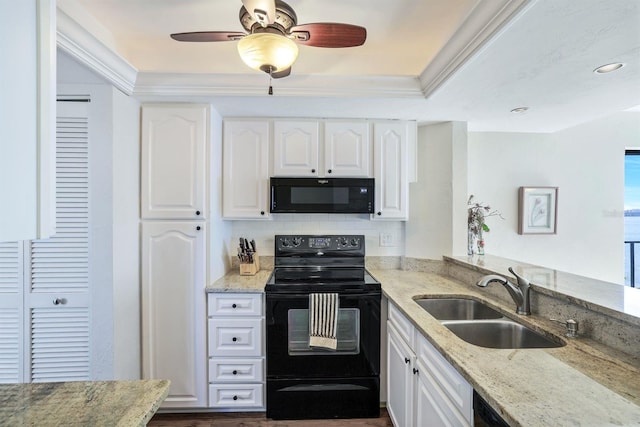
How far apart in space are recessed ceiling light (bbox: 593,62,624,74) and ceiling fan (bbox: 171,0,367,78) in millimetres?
1250

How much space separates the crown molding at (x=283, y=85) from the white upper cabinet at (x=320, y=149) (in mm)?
467

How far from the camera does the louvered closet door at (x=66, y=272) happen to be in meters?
1.76

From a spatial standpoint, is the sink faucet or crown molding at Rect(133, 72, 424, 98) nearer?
the sink faucet

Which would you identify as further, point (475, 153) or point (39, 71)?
point (475, 153)

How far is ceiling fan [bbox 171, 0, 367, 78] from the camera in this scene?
44.9 inches

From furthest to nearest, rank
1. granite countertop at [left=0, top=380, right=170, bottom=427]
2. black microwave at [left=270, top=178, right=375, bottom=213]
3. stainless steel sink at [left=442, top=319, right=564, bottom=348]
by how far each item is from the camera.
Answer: black microwave at [left=270, top=178, right=375, bottom=213] → stainless steel sink at [left=442, top=319, right=564, bottom=348] → granite countertop at [left=0, top=380, right=170, bottom=427]

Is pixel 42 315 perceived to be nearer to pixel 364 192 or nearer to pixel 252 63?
pixel 252 63

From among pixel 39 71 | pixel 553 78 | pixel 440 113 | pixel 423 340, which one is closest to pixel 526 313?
pixel 423 340

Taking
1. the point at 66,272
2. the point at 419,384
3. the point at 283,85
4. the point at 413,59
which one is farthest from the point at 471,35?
the point at 66,272

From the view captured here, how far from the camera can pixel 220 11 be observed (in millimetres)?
1602

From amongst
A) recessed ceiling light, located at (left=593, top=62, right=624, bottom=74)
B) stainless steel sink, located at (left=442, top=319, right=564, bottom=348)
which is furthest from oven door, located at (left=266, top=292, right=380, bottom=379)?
recessed ceiling light, located at (left=593, top=62, right=624, bottom=74)

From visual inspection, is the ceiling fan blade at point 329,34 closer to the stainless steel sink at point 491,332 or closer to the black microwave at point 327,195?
the black microwave at point 327,195

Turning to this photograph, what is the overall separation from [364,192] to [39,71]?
2.01m

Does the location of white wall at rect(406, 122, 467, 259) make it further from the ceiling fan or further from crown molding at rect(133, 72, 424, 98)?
the ceiling fan
